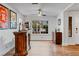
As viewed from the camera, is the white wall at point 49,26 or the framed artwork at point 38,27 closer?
the white wall at point 49,26

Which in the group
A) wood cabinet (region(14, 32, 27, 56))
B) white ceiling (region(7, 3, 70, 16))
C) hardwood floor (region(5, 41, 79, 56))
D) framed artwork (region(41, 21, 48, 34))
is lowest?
hardwood floor (region(5, 41, 79, 56))

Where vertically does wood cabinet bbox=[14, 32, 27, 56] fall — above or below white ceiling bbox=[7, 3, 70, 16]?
below

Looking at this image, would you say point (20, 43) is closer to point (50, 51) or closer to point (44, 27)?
point (50, 51)

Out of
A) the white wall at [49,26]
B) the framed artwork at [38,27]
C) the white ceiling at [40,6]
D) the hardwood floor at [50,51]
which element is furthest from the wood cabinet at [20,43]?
the framed artwork at [38,27]

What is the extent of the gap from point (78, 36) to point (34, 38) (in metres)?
5.29

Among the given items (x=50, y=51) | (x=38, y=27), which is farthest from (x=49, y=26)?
(x=50, y=51)

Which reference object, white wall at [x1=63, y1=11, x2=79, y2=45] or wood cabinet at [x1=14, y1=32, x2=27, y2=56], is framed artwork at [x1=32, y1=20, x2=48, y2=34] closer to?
white wall at [x1=63, y1=11, x2=79, y2=45]

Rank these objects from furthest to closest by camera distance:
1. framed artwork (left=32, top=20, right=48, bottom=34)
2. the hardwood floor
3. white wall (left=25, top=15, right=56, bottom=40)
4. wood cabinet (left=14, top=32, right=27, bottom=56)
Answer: framed artwork (left=32, top=20, right=48, bottom=34)
white wall (left=25, top=15, right=56, bottom=40)
the hardwood floor
wood cabinet (left=14, top=32, right=27, bottom=56)

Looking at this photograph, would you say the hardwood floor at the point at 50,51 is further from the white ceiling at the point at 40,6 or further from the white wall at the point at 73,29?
the white ceiling at the point at 40,6

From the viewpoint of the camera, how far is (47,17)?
49.9 ft

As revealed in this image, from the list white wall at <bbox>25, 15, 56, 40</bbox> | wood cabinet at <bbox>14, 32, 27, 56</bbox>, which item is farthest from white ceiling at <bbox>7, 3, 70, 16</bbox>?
white wall at <bbox>25, 15, 56, 40</bbox>

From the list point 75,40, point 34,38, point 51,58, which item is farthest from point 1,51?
point 34,38

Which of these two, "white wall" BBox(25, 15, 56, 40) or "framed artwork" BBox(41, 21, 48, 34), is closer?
"white wall" BBox(25, 15, 56, 40)

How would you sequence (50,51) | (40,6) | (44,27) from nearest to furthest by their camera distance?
1. (50,51)
2. (40,6)
3. (44,27)
